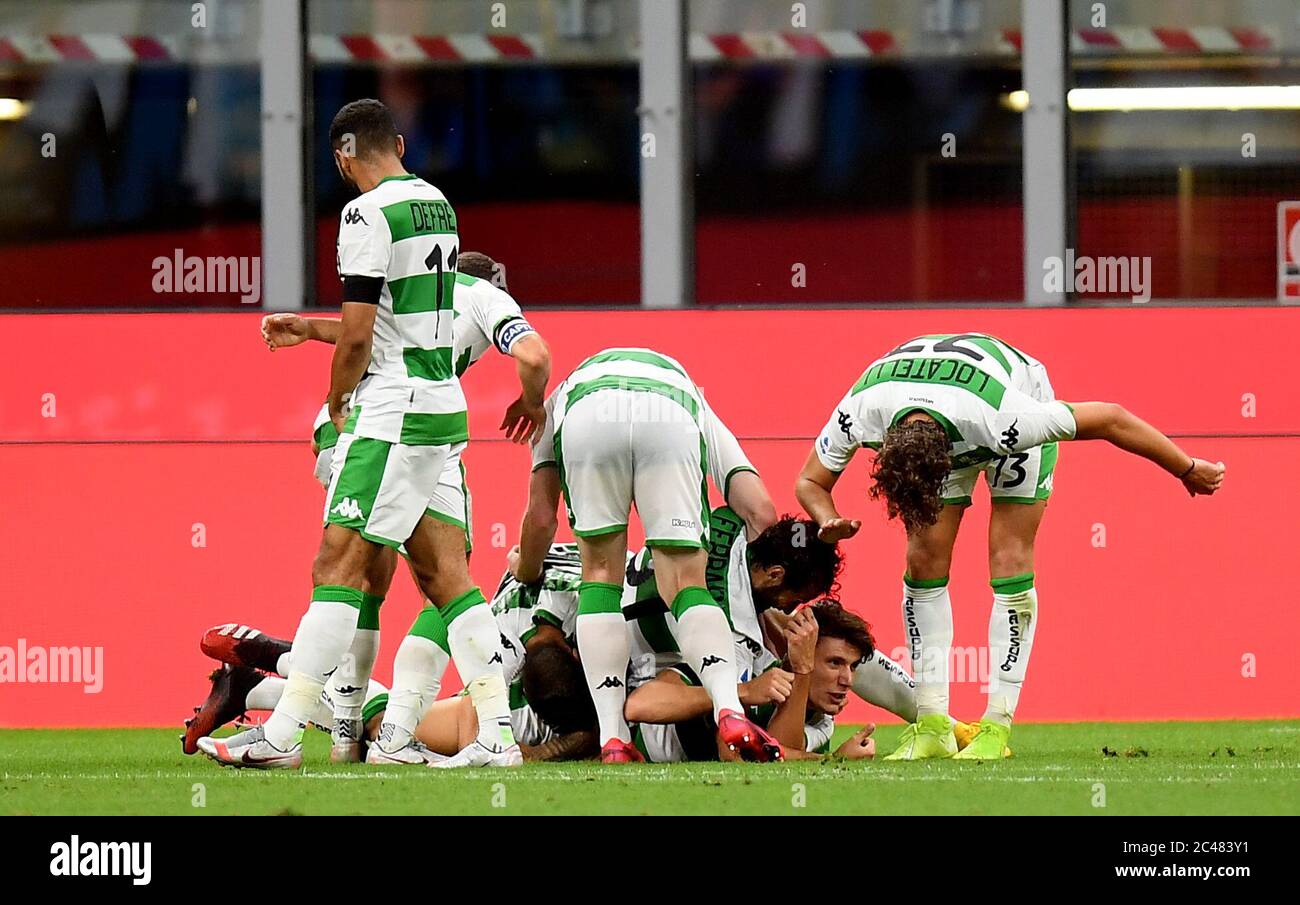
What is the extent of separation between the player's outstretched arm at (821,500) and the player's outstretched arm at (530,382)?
88cm

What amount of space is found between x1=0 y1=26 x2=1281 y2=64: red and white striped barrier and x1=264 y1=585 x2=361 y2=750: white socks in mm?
4648

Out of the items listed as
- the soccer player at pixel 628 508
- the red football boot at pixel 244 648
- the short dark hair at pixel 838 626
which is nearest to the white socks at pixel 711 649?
the soccer player at pixel 628 508

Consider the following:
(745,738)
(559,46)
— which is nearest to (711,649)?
(745,738)

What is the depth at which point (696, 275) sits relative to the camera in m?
10.1

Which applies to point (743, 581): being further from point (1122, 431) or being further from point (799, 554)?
point (1122, 431)

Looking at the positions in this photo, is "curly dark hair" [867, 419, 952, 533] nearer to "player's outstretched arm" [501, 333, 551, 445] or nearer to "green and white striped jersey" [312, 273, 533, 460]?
"player's outstretched arm" [501, 333, 551, 445]

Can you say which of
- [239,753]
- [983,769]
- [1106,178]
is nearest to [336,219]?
[1106,178]

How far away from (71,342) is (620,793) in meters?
5.23

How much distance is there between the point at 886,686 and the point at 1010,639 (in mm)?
514

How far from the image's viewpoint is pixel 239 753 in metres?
6.13

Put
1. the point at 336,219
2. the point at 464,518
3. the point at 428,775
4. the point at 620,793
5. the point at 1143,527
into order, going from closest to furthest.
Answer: the point at 620,793
the point at 428,775
the point at 464,518
the point at 1143,527
the point at 336,219

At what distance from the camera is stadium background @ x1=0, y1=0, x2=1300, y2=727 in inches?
372

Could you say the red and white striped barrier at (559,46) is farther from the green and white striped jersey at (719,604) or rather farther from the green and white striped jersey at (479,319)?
the green and white striped jersey at (719,604)

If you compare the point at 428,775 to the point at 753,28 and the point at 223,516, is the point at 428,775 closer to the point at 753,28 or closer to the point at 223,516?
the point at 223,516
